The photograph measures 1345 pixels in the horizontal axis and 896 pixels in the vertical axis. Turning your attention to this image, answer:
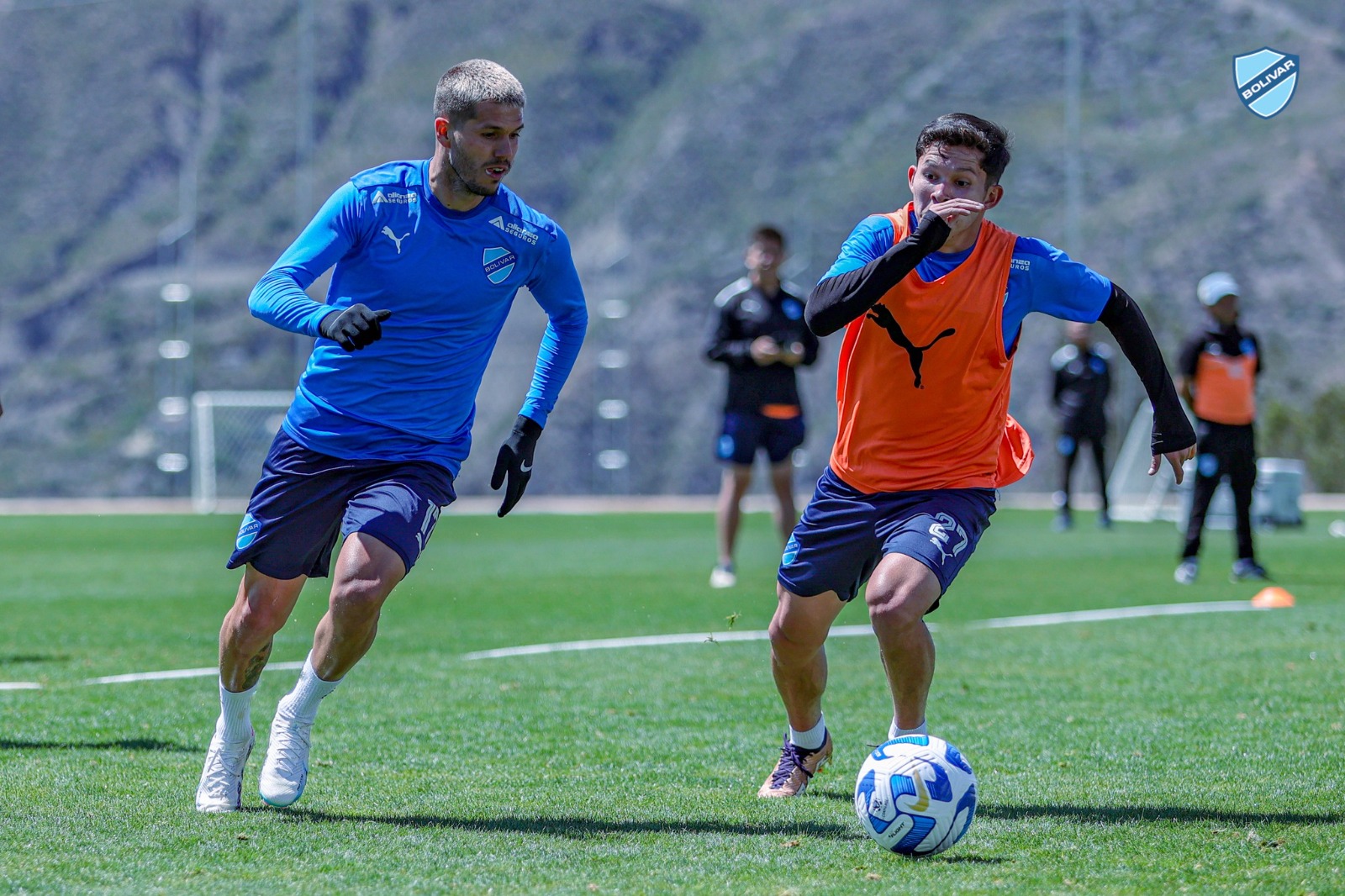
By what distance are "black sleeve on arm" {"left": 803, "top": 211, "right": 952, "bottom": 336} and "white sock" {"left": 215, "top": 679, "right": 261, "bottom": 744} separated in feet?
6.22

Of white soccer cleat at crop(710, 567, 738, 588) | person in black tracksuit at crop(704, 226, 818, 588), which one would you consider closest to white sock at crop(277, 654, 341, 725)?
person in black tracksuit at crop(704, 226, 818, 588)

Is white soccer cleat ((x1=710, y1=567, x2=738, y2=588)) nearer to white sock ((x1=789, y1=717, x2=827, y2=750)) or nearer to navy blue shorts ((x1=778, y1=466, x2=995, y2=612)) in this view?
white sock ((x1=789, y1=717, x2=827, y2=750))

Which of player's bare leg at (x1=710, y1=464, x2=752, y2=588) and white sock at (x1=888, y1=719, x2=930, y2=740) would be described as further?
player's bare leg at (x1=710, y1=464, x2=752, y2=588)

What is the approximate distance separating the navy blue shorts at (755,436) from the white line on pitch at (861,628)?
6.89ft

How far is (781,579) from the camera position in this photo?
4.90 meters

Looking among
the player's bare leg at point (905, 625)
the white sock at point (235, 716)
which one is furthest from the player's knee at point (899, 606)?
the white sock at point (235, 716)

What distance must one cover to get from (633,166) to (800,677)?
1641 inches

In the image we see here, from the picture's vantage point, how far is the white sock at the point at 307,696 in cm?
480

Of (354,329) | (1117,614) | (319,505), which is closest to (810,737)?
(319,505)

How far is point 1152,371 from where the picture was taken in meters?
4.87

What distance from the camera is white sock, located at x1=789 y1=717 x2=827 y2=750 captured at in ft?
16.7

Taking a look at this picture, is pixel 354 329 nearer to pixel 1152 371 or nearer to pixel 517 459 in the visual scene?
pixel 517 459

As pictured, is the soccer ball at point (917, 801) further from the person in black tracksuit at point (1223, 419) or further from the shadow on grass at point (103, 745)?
the person in black tracksuit at point (1223, 419)

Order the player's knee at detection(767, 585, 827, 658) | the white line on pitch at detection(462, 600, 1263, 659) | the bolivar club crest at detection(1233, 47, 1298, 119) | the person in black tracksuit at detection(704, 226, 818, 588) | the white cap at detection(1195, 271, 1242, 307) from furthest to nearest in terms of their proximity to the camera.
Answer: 1. the white cap at detection(1195, 271, 1242, 307)
2. the person in black tracksuit at detection(704, 226, 818, 588)
3. the white line on pitch at detection(462, 600, 1263, 659)
4. the bolivar club crest at detection(1233, 47, 1298, 119)
5. the player's knee at detection(767, 585, 827, 658)
